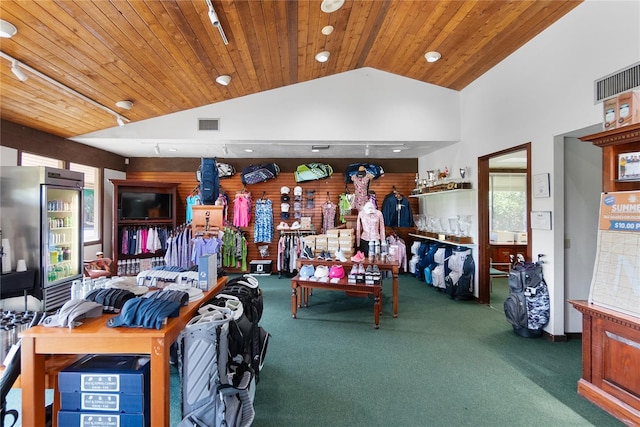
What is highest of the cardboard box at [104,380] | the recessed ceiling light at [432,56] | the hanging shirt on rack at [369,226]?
the recessed ceiling light at [432,56]

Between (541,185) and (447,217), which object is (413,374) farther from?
(447,217)

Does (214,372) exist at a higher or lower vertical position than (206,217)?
lower

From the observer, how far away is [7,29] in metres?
2.55

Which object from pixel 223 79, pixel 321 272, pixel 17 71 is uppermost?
pixel 223 79

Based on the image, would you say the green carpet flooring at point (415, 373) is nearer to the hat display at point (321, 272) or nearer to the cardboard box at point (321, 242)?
the hat display at point (321, 272)

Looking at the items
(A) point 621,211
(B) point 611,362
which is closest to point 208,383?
(B) point 611,362

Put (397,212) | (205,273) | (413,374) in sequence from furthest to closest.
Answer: (397,212), (413,374), (205,273)

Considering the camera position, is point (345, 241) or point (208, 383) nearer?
point (208, 383)

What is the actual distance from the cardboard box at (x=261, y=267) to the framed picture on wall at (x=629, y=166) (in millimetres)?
6114

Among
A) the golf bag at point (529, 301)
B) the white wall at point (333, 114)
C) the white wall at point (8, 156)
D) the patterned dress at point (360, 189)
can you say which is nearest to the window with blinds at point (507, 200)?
the white wall at point (333, 114)

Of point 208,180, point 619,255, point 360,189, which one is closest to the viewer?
point 619,255

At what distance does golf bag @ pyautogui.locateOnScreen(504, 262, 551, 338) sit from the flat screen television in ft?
21.5

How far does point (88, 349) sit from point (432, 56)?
16.8 feet

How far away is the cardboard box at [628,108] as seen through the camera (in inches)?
93.4
